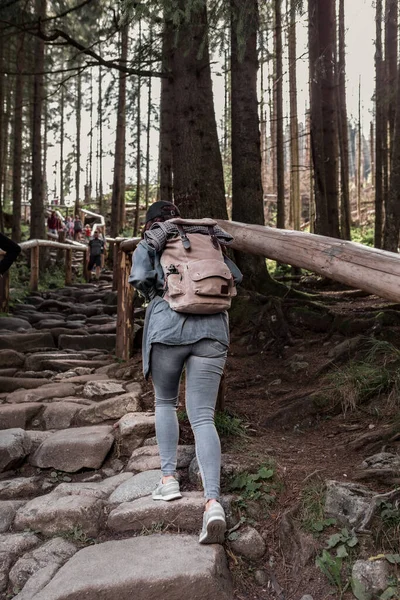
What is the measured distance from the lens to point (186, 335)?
→ 2.90 m

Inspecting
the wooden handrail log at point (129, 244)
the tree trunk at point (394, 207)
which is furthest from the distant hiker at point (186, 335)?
the tree trunk at point (394, 207)

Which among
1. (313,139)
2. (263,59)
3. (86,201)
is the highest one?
(86,201)

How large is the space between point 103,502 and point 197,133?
4482 millimetres

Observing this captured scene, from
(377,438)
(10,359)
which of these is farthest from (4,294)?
(377,438)

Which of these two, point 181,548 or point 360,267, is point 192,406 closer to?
point 181,548

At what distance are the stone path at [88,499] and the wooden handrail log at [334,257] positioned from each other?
1.28 m

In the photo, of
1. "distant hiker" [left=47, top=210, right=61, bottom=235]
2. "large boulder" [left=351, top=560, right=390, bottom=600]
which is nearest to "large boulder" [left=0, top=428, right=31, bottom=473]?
"large boulder" [left=351, top=560, right=390, bottom=600]

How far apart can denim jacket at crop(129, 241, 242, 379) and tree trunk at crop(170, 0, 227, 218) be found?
3.31m

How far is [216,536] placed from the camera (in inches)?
105

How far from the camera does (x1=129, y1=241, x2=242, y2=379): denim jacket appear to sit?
2902 mm

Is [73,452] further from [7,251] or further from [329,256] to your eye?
[329,256]

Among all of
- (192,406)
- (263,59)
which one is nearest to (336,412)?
(192,406)

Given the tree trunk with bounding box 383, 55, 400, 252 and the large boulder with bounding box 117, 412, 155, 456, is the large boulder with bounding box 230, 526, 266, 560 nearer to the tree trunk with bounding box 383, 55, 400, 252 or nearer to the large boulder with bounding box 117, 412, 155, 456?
the large boulder with bounding box 117, 412, 155, 456

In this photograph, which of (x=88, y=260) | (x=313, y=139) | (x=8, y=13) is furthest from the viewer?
(x=88, y=260)
